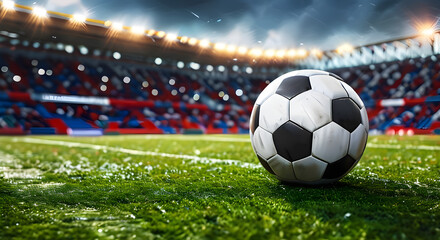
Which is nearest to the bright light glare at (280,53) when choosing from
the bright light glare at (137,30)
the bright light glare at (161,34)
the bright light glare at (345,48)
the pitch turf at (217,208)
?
the bright light glare at (345,48)

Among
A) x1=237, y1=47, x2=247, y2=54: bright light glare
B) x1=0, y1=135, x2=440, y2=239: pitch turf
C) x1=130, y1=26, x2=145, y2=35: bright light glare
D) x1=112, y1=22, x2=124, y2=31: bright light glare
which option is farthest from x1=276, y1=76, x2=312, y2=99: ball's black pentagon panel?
x1=237, y1=47, x2=247, y2=54: bright light glare

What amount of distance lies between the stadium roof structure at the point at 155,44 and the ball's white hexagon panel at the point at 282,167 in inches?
804

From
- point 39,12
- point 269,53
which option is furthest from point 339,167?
point 269,53

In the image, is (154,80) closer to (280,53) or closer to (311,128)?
(280,53)

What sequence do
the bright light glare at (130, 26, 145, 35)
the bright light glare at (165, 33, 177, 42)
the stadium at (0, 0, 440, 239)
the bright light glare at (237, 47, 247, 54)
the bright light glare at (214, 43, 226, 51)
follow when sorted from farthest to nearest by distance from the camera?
the bright light glare at (237, 47, 247, 54) < the bright light glare at (214, 43, 226, 51) < the bright light glare at (165, 33, 177, 42) < the bright light glare at (130, 26, 145, 35) < the stadium at (0, 0, 440, 239)

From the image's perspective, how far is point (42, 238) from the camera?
4.93ft

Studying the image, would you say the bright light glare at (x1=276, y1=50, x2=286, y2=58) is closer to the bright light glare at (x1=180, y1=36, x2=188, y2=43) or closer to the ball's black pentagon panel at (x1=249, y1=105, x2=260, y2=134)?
the bright light glare at (x1=180, y1=36, x2=188, y2=43)

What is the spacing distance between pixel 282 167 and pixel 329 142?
0.42 metres

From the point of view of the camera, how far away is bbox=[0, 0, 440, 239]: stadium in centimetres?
175

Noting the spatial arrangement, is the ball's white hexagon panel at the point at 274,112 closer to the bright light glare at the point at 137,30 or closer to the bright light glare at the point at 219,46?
the bright light glare at the point at 137,30

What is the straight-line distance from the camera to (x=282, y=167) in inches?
99.7

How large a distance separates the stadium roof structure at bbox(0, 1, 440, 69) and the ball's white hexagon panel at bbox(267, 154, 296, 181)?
20418mm

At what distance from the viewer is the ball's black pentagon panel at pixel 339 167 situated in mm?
2404

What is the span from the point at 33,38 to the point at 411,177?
85.6 ft
